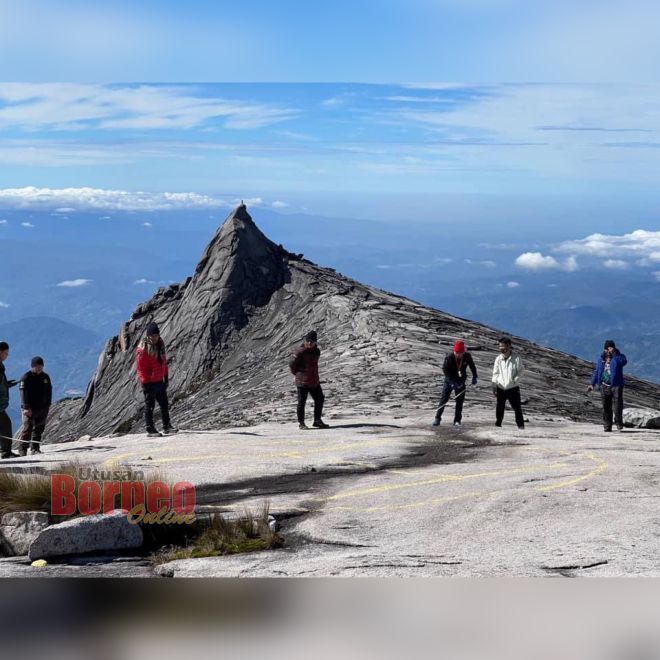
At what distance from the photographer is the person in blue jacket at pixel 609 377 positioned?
81.3 feet

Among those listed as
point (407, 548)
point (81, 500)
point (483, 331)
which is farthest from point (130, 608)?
point (483, 331)

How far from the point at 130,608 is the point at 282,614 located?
79 centimetres

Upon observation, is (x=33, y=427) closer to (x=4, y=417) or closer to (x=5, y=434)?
(x=4, y=417)

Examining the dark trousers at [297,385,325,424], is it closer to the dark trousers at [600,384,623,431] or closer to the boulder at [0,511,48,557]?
the dark trousers at [600,384,623,431]

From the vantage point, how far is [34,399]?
2247 cm

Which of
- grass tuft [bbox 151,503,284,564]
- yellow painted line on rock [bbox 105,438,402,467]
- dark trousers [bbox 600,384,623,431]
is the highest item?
dark trousers [bbox 600,384,623,431]

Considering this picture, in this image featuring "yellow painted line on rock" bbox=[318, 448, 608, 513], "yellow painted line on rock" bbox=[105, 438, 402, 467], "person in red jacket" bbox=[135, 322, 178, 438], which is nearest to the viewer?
"yellow painted line on rock" bbox=[318, 448, 608, 513]

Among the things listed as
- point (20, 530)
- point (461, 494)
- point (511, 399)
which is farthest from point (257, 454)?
point (20, 530)

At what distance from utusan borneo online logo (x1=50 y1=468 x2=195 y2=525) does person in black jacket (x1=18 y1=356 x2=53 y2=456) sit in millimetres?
9977

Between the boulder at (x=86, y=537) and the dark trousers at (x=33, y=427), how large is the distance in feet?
41.3

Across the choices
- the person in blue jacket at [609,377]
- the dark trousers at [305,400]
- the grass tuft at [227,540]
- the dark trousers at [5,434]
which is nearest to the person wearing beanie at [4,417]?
the dark trousers at [5,434]

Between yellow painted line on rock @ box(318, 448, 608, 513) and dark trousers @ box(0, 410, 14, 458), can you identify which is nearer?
yellow painted line on rock @ box(318, 448, 608, 513)

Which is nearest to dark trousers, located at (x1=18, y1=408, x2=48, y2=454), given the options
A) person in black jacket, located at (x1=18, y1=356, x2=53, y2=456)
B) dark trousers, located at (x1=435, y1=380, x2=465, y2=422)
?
person in black jacket, located at (x1=18, y1=356, x2=53, y2=456)

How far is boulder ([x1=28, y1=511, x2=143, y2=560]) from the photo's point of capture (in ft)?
34.4
